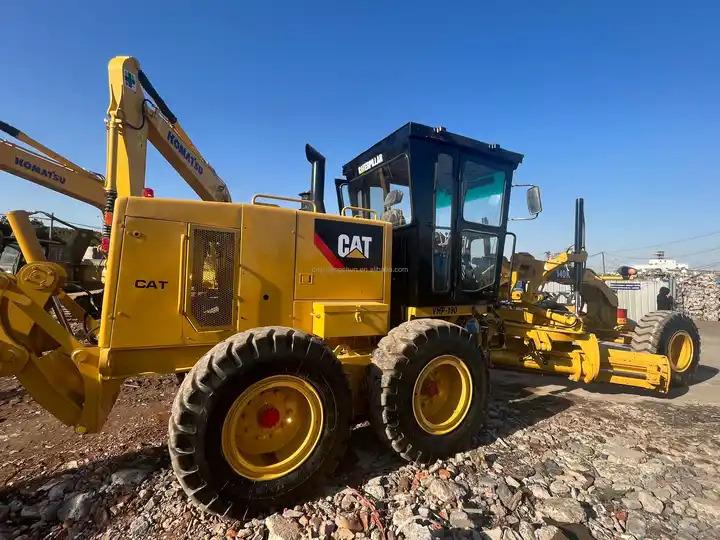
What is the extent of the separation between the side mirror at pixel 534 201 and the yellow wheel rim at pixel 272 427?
3384mm

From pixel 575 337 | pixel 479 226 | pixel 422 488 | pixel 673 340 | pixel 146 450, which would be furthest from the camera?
pixel 673 340

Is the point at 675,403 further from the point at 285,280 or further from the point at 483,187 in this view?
the point at 285,280

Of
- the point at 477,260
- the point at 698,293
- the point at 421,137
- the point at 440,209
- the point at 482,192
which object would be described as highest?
the point at 421,137

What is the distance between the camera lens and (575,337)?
545 centimetres

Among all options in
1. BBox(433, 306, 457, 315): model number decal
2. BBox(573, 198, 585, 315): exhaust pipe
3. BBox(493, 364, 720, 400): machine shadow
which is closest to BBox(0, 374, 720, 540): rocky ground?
BBox(433, 306, 457, 315): model number decal

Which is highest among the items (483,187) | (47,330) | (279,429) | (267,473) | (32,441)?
(483,187)

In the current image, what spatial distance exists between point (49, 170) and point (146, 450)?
5427 millimetres

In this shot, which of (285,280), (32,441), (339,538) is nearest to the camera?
(339,538)

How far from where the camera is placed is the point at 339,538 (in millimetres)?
2551

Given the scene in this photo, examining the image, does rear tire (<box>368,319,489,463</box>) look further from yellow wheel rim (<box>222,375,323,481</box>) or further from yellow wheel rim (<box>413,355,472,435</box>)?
yellow wheel rim (<box>222,375,323,481</box>)

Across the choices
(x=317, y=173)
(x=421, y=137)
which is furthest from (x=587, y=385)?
(x=317, y=173)

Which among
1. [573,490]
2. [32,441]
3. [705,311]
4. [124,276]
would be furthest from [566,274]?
[705,311]

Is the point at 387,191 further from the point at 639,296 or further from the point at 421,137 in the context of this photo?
the point at 639,296

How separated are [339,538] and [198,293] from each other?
1982mm
